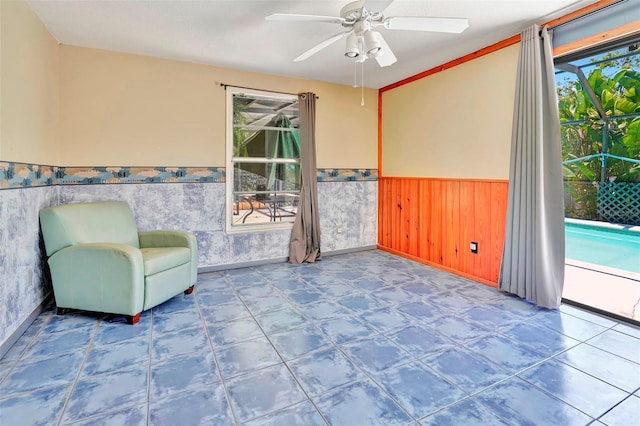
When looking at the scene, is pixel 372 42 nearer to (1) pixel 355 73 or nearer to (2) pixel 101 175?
(1) pixel 355 73

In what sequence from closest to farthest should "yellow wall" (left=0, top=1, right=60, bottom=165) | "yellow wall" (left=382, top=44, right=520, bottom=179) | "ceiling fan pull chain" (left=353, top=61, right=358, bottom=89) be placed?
"yellow wall" (left=0, top=1, right=60, bottom=165) < "yellow wall" (left=382, top=44, right=520, bottom=179) < "ceiling fan pull chain" (left=353, top=61, right=358, bottom=89)

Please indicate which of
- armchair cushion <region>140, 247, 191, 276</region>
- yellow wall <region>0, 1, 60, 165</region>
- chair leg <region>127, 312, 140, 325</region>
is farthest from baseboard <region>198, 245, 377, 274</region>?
yellow wall <region>0, 1, 60, 165</region>

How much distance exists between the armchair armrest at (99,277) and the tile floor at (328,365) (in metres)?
0.15

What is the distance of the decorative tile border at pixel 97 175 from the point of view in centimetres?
232

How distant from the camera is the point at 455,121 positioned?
3.81m

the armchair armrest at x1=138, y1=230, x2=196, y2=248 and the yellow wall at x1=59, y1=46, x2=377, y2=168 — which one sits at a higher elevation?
the yellow wall at x1=59, y1=46, x2=377, y2=168

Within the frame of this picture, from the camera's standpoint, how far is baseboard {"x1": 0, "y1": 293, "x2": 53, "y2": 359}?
208 centimetres

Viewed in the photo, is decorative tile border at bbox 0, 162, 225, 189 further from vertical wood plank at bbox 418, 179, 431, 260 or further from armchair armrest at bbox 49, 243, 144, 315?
vertical wood plank at bbox 418, 179, 431, 260

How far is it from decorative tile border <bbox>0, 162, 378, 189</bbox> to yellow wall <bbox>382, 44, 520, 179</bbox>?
128 cm

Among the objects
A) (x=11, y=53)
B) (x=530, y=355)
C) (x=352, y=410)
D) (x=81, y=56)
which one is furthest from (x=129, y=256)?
(x=530, y=355)

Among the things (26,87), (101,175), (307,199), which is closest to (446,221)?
(307,199)

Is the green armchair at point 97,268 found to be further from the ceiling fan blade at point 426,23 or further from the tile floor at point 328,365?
the ceiling fan blade at point 426,23

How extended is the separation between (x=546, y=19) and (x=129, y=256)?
151 inches

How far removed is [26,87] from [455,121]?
396 cm
